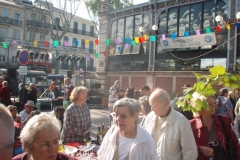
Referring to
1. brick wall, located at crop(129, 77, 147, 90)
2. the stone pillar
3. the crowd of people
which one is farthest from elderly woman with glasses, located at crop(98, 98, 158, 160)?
the stone pillar

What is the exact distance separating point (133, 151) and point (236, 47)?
15.0 metres

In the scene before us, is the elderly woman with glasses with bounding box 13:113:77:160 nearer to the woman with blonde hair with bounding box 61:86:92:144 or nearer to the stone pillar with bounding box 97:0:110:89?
the woman with blonde hair with bounding box 61:86:92:144

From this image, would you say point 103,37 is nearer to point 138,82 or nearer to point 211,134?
point 138,82

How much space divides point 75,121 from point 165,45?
15.0 meters

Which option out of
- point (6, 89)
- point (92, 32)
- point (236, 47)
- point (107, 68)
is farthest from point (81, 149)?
point (92, 32)

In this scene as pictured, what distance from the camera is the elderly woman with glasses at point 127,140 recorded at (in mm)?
2629

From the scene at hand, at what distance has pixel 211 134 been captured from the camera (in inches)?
129

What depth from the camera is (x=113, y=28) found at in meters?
23.0

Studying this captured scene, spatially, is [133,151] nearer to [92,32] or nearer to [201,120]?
[201,120]

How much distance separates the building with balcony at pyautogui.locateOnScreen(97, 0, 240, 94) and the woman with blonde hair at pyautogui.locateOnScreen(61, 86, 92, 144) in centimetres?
1301

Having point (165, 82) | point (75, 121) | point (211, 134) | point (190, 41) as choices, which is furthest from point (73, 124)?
point (165, 82)

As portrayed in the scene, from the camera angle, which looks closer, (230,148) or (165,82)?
(230,148)

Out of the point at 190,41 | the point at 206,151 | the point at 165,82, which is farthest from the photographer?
the point at 165,82

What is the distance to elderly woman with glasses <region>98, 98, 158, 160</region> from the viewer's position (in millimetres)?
2629
